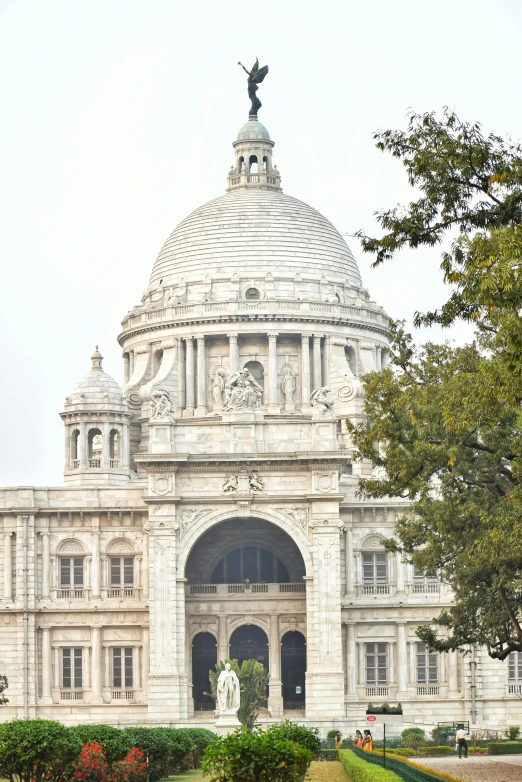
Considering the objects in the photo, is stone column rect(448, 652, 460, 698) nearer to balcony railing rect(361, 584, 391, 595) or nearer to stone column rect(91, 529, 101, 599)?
balcony railing rect(361, 584, 391, 595)

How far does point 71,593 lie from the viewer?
83.1 metres

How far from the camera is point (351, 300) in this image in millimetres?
101875

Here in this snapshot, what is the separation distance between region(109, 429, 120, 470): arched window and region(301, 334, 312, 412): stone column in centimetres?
1169

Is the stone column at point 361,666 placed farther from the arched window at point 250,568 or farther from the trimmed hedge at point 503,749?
the trimmed hedge at point 503,749

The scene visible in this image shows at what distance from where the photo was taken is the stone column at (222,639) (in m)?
82.7

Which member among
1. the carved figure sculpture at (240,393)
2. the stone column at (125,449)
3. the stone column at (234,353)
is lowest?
the stone column at (125,449)

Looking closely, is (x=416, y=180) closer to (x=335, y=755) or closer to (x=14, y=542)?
(x=335, y=755)

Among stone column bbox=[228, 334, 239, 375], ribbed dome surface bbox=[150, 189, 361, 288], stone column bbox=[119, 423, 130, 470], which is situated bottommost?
stone column bbox=[119, 423, 130, 470]

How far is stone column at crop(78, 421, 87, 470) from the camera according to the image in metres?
90.8

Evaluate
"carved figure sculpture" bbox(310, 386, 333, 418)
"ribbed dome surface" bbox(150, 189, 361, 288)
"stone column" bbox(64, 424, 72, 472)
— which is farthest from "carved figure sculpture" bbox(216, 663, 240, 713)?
"ribbed dome surface" bbox(150, 189, 361, 288)

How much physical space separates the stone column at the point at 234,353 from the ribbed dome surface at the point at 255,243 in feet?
16.0

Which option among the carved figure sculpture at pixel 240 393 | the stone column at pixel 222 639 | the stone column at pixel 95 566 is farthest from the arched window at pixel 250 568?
the carved figure sculpture at pixel 240 393

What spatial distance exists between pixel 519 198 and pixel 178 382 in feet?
190

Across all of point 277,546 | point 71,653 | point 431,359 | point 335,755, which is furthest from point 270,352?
point 431,359
